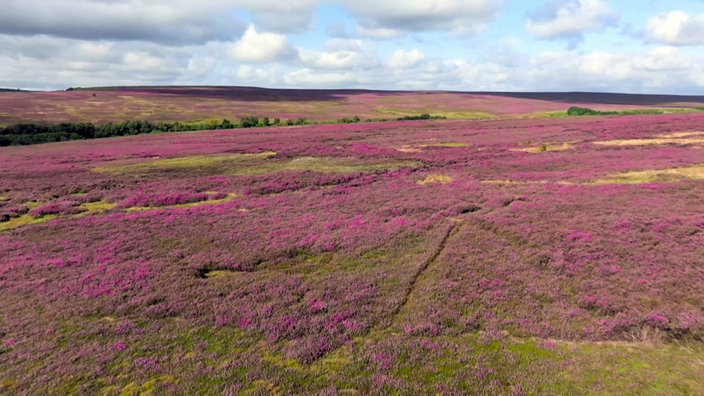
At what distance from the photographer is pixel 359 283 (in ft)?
57.8

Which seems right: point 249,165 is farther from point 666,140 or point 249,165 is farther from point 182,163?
point 666,140

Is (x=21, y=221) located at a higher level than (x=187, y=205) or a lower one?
lower

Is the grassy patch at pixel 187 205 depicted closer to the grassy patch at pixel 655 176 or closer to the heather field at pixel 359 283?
the heather field at pixel 359 283

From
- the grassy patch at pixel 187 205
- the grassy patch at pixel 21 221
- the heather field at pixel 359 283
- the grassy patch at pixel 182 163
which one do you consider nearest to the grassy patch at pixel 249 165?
the grassy patch at pixel 182 163

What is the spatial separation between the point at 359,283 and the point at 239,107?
448 feet

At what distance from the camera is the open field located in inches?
4545

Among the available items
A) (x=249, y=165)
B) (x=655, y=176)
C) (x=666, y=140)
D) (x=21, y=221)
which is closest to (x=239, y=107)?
(x=249, y=165)

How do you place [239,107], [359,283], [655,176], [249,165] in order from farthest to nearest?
1. [239,107]
2. [249,165]
3. [655,176]
4. [359,283]

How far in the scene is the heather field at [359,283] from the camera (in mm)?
11711

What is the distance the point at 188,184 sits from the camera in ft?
126

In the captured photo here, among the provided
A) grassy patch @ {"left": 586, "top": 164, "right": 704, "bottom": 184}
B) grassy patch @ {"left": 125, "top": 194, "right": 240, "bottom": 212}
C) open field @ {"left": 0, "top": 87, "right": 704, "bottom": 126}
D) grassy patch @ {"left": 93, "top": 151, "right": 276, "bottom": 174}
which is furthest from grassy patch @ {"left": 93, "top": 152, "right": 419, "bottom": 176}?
open field @ {"left": 0, "top": 87, "right": 704, "bottom": 126}

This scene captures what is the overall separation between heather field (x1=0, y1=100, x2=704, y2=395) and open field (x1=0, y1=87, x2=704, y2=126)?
85.4 metres

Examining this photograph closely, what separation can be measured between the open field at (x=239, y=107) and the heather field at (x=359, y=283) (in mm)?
85357

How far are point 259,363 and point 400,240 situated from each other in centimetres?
1237
